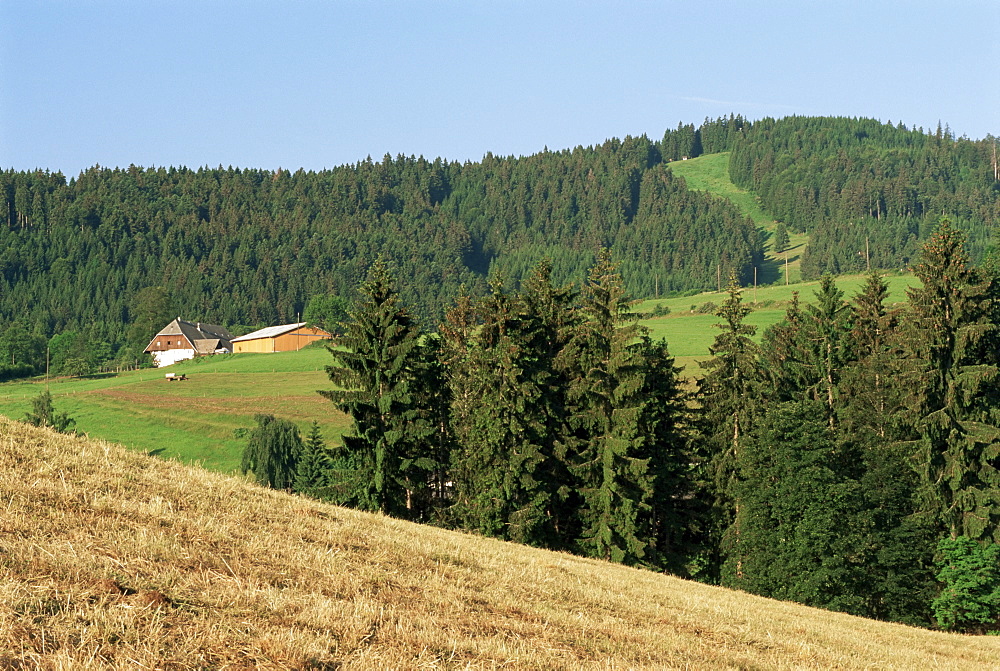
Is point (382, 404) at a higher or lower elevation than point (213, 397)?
higher

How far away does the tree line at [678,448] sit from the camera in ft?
145

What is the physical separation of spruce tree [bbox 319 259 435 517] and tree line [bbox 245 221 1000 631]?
112mm

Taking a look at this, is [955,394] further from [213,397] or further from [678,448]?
[213,397]

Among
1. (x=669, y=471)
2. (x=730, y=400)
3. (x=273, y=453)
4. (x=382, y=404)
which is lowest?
(x=273, y=453)

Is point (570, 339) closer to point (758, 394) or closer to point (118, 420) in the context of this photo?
point (758, 394)

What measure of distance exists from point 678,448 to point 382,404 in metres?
17.9

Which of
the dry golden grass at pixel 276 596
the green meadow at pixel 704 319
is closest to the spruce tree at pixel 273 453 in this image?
the green meadow at pixel 704 319

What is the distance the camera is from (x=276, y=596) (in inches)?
422

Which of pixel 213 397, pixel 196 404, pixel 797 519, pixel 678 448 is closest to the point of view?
pixel 797 519

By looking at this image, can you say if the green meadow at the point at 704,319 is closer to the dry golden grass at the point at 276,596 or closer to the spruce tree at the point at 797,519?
the spruce tree at the point at 797,519

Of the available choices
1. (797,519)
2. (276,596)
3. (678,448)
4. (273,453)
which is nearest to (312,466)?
(273,453)

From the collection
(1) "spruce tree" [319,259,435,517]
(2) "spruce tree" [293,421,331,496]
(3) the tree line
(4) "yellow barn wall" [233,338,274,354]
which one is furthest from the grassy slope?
(3) the tree line

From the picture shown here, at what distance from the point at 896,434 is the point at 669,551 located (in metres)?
15.1

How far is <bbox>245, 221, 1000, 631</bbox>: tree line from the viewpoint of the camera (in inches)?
1740
